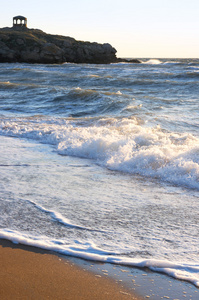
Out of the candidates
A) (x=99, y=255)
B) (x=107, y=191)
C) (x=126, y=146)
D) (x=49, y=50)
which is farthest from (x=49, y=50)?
(x=99, y=255)

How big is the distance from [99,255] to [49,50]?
58944 mm

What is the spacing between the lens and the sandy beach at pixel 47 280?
6.36 feet

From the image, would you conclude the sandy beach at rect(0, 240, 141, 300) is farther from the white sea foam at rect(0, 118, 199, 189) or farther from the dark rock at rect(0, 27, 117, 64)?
the dark rock at rect(0, 27, 117, 64)

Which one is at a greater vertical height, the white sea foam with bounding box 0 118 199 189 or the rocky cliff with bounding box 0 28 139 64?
the rocky cliff with bounding box 0 28 139 64

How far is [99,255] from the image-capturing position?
239 centimetres

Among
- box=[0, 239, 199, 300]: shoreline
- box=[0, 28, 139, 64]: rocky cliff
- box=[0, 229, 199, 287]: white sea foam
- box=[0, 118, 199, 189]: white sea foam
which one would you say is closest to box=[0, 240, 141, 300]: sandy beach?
box=[0, 239, 199, 300]: shoreline

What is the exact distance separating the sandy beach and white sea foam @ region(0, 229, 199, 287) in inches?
4.1

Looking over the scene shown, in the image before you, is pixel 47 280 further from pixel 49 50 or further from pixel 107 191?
pixel 49 50

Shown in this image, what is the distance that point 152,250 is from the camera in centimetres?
248

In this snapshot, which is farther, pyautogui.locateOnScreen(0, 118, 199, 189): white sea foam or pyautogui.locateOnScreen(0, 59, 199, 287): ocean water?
pyautogui.locateOnScreen(0, 118, 199, 189): white sea foam

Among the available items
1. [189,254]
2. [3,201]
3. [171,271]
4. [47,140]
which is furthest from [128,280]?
[47,140]

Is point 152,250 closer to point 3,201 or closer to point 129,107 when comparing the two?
point 3,201

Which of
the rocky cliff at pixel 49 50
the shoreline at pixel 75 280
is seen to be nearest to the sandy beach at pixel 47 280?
the shoreline at pixel 75 280

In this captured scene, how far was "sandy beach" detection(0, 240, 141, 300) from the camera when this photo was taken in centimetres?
194
